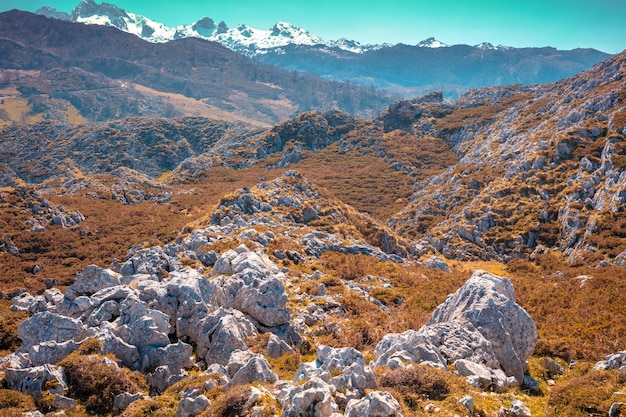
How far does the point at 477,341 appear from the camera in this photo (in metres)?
19.5

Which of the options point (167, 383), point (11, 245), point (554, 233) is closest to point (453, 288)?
point (167, 383)

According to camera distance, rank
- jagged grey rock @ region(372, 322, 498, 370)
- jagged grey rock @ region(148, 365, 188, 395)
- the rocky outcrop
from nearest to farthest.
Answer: the rocky outcrop < jagged grey rock @ region(372, 322, 498, 370) < jagged grey rock @ region(148, 365, 188, 395)

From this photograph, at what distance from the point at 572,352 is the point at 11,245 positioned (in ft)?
265

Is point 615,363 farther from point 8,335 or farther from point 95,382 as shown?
point 8,335

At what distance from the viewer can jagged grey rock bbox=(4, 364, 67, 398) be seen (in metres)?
16.0

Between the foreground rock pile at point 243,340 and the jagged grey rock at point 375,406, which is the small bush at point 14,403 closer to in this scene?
the foreground rock pile at point 243,340

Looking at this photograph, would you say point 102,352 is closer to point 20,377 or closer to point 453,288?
point 20,377

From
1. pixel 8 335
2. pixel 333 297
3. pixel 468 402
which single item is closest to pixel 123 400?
pixel 8 335

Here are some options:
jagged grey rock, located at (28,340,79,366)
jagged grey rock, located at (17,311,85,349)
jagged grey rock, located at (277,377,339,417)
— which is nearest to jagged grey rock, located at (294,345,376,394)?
jagged grey rock, located at (277,377,339,417)

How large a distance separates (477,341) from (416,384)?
19.7 ft

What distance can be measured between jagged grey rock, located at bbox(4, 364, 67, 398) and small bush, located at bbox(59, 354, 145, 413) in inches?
21.9

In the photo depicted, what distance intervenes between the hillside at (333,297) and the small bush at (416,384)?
7cm

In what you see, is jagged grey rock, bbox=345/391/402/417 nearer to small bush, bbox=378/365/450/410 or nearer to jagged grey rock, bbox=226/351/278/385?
small bush, bbox=378/365/450/410

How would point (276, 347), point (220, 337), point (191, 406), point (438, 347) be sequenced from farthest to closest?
point (276, 347) < point (220, 337) < point (438, 347) < point (191, 406)
